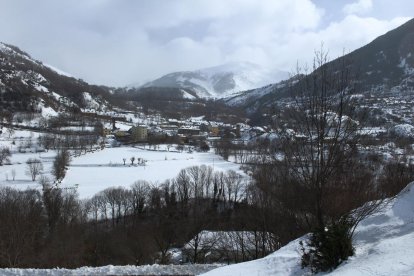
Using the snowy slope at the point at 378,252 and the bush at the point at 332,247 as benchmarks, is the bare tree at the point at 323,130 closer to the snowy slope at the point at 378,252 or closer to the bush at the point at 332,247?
the bush at the point at 332,247

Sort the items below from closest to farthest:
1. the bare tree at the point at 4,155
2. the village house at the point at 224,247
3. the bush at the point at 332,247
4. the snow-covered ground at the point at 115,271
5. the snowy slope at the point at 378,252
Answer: the snowy slope at the point at 378,252 → the bush at the point at 332,247 → the snow-covered ground at the point at 115,271 → the village house at the point at 224,247 → the bare tree at the point at 4,155

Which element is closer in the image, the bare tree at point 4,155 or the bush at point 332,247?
the bush at point 332,247

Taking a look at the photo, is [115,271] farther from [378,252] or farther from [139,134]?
[139,134]

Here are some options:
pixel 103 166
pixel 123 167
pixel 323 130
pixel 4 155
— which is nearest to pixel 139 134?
pixel 103 166

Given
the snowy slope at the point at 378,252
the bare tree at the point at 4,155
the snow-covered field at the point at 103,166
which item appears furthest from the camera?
the bare tree at the point at 4,155

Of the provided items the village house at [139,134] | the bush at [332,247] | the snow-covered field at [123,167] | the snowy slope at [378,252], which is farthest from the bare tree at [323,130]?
the village house at [139,134]

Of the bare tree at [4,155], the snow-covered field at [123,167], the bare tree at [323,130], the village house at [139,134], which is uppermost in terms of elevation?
the village house at [139,134]

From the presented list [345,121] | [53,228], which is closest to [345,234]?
[345,121]
